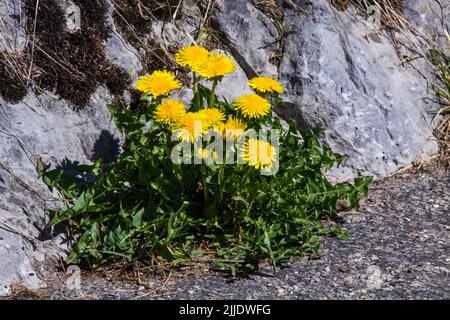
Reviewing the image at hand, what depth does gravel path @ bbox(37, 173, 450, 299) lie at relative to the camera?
310 centimetres

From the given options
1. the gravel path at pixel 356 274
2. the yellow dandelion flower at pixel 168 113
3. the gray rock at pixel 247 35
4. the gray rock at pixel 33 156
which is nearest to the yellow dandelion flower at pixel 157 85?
the yellow dandelion flower at pixel 168 113

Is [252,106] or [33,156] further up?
[252,106]

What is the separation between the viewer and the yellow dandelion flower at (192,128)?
10.1 feet

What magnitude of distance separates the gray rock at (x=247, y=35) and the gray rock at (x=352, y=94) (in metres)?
0.12

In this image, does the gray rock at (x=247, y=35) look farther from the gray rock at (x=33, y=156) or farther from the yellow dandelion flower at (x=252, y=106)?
the yellow dandelion flower at (x=252, y=106)

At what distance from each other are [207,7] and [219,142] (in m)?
1.62

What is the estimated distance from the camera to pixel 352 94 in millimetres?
4516

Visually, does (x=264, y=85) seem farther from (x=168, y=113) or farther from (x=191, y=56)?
(x=168, y=113)

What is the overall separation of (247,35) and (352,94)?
788mm

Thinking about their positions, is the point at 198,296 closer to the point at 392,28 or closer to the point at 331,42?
the point at 331,42

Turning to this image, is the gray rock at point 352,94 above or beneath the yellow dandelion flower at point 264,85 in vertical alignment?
above

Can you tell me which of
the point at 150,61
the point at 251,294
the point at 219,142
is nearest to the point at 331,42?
the point at 150,61

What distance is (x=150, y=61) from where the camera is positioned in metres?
4.21

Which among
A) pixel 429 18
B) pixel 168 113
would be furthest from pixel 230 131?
pixel 429 18
